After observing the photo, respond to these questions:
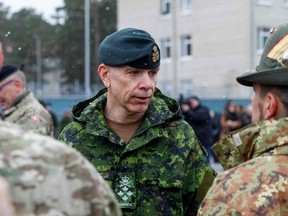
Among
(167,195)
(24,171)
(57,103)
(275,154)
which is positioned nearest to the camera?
(24,171)

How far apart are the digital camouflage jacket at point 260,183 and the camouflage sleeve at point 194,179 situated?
39.8 inches

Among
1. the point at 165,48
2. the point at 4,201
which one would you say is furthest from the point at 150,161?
the point at 165,48

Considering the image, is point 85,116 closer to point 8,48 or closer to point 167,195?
point 167,195

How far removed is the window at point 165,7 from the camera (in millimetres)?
38906

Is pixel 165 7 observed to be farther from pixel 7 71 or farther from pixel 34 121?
pixel 34 121

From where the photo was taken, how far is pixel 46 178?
1680 mm

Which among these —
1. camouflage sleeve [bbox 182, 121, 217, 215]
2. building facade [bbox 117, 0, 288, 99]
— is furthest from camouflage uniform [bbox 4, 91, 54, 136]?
building facade [bbox 117, 0, 288, 99]

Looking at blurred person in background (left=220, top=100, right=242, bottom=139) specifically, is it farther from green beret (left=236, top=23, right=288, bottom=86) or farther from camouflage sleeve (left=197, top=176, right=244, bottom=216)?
camouflage sleeve (left=197, top=176, right=244, bottom=216)

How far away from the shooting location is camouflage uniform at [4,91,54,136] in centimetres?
622

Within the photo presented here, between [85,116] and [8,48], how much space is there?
53.0 metres

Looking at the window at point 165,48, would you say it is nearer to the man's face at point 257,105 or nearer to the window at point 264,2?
the window at point 264,2

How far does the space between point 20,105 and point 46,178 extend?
4.80 m

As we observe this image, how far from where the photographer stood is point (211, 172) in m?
3.71

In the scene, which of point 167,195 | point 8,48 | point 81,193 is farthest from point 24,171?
point 8,48
